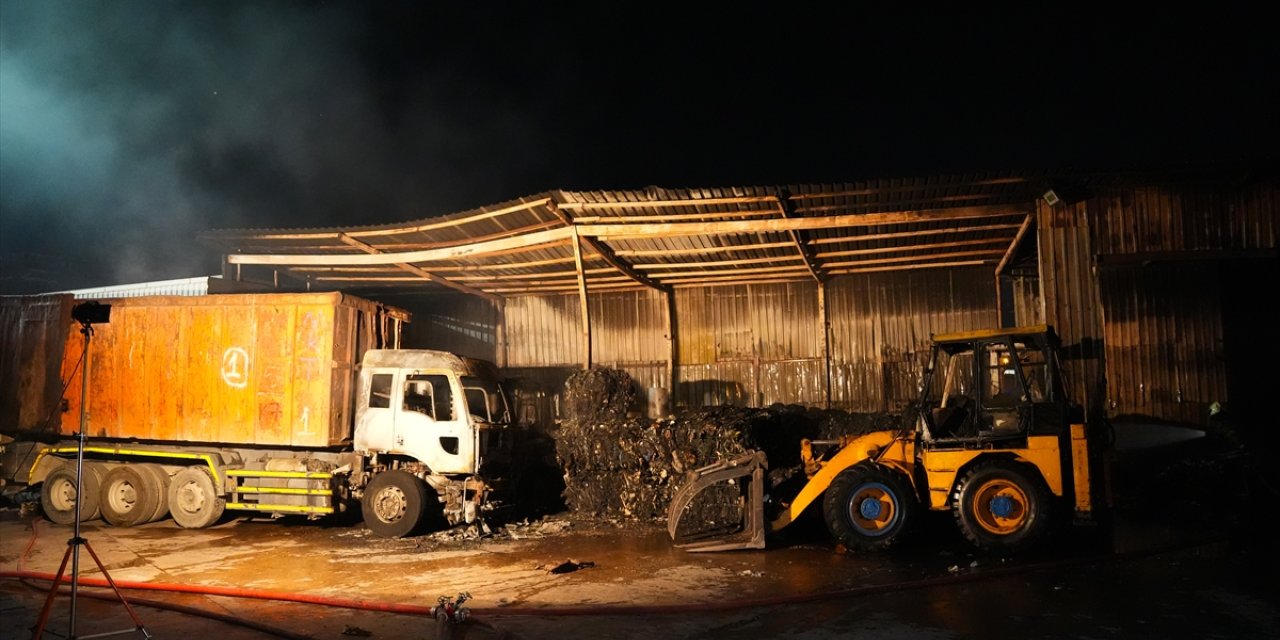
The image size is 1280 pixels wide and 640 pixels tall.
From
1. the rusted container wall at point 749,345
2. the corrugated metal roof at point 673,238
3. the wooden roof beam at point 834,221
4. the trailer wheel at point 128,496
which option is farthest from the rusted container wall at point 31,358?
the rusted container wall at point 749,345

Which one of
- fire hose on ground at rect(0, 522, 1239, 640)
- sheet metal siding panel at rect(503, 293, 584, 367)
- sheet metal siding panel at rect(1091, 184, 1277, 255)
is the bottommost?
fire hose on ground at rect(0, 522, 1239, 640)

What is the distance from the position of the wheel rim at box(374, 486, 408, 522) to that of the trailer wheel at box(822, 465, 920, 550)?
19.6ft

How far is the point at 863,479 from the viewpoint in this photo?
28.5ft

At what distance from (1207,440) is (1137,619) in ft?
25.7

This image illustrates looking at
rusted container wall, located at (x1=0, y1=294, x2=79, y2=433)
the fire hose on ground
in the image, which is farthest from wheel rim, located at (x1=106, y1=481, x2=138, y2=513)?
the fire hose on ground

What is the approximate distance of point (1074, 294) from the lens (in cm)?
1084

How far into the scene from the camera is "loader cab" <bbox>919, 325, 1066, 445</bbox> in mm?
8328

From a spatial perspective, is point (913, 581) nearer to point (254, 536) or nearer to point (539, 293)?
point (254, 536)

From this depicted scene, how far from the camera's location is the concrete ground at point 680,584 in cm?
593

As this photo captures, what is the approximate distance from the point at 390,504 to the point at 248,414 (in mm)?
2696

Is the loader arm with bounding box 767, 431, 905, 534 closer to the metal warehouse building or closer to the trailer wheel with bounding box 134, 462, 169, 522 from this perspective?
the metal warehouse building

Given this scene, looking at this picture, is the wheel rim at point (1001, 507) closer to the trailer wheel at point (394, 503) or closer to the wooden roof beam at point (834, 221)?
the wooden roof beam at point (834, 221)

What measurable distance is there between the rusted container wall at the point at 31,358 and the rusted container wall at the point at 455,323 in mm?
7267

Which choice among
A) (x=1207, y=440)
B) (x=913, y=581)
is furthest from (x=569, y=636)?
(x=1207, y=440)
